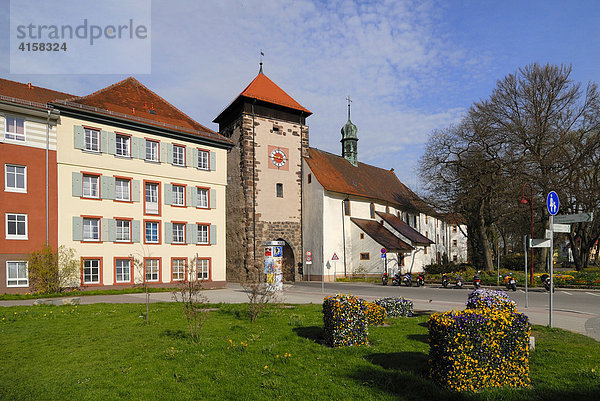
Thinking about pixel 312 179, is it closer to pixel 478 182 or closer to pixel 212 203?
pixel 212 203

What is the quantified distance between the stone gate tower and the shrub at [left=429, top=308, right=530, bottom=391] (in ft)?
95.1

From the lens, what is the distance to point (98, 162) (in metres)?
23.6

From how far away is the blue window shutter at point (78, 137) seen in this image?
74.6ft

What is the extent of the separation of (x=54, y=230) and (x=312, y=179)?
827 inches

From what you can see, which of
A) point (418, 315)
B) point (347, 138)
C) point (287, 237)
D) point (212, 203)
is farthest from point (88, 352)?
point (347, 138)

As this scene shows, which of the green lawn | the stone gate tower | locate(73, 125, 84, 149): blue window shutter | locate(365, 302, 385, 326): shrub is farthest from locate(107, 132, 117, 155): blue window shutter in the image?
locate(365, 302, 385, 326): shrub

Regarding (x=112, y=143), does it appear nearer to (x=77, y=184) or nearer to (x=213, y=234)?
(x=77, y=184)

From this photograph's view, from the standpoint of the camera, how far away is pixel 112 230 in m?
23.7

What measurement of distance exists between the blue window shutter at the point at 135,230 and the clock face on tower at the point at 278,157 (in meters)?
14.3

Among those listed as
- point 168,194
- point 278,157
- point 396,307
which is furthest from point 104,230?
point 396,307

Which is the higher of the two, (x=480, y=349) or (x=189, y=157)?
(x=189, y=157)

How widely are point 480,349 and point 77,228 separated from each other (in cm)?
2239

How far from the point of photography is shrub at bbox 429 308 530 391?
5387mm

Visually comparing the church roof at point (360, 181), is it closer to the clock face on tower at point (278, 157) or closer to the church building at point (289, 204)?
the church building at point (289, 204)
